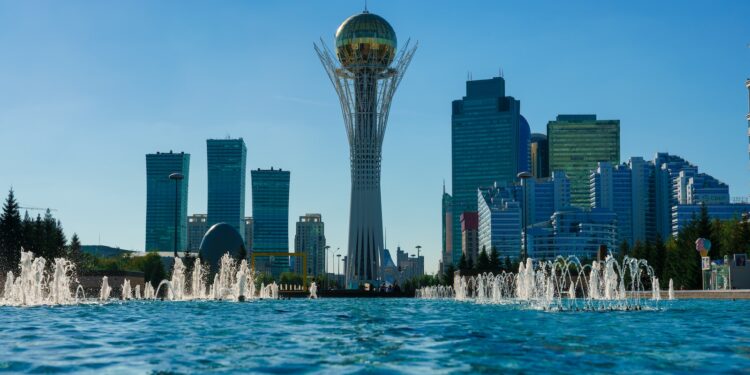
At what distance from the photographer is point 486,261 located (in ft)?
377

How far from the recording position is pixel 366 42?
422ft

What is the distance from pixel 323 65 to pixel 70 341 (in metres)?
100

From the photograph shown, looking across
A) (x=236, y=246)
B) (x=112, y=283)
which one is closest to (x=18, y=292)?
(x=112, y=283)

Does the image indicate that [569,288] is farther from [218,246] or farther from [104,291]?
[218,246]

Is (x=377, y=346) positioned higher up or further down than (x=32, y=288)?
further down

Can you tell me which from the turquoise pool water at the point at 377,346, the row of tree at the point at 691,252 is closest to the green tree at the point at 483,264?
the row of tree at the point at 691,252

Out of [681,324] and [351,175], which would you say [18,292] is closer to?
[681,324]

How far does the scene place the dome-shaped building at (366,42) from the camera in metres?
128

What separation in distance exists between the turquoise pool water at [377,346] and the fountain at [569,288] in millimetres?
15835

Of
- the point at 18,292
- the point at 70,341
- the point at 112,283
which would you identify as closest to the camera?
the point at 70,341

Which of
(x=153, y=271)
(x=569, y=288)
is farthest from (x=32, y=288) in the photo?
(x=153, y=271)

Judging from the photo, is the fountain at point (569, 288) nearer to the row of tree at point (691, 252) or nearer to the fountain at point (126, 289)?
the row of tree at point (691, 252)

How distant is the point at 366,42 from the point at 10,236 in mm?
65954

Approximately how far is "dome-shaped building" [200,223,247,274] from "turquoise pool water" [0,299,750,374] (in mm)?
110938
